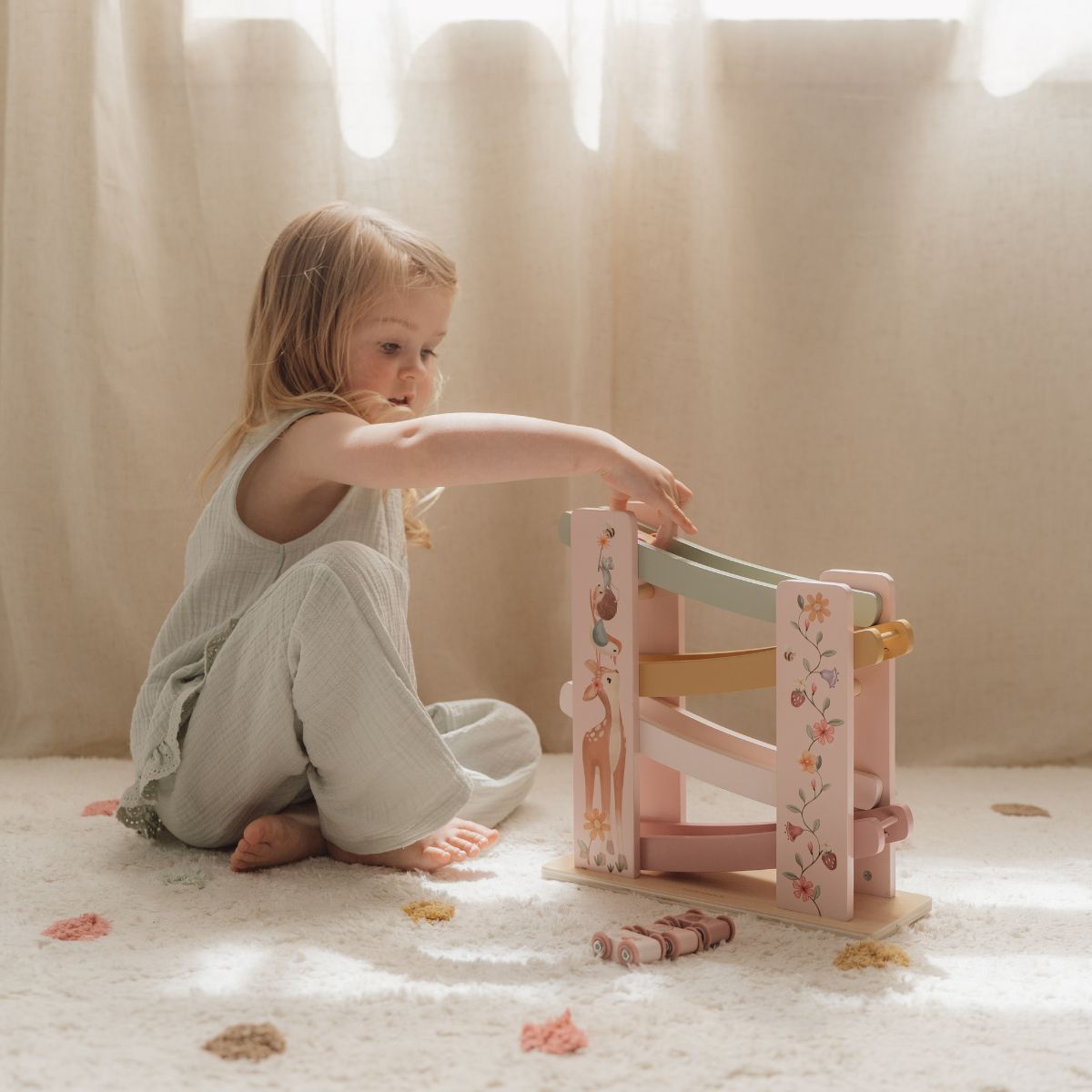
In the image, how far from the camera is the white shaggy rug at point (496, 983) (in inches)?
30.5

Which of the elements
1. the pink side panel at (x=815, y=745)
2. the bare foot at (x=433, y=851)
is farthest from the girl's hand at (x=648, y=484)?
the bare foot at (x=433, y=851)

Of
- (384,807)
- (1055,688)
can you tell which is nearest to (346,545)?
(384,807)

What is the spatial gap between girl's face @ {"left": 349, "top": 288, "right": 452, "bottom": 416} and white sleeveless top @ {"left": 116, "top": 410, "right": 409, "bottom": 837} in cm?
9

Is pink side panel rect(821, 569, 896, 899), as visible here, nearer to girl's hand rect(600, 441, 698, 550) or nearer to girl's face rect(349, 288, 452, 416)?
girl's hand rect(600, 441, 698, 550)

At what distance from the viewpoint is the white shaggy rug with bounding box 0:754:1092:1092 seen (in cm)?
77

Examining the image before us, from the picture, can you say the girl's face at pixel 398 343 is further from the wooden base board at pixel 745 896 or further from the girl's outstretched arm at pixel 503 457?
the wooden base board at pixel 745 896

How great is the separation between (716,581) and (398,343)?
16.3 inches

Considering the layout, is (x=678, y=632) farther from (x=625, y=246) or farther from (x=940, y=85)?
(x=940, y=85)

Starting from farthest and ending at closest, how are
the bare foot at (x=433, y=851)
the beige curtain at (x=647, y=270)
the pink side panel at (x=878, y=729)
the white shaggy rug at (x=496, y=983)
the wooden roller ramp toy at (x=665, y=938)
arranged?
the beige curtain at (x=647, y=270) → the bare foot at (x=433, y=851) → the pink side panel at (x=878, y=729) → the wooden roller ramp toy at (x=665, y=938) → the white shaggy rug at (x=496, y=983)

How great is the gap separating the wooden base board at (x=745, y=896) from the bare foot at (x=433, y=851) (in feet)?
0.27

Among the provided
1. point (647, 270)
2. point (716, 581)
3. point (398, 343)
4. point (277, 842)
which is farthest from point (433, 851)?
point (647, 270)

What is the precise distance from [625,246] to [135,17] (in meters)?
0.65

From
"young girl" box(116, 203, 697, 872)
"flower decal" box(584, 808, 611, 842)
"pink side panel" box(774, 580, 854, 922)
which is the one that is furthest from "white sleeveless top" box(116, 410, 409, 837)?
"pink side panel" box(774, 580, 854, 922)

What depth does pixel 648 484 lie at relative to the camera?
108 centimetres
